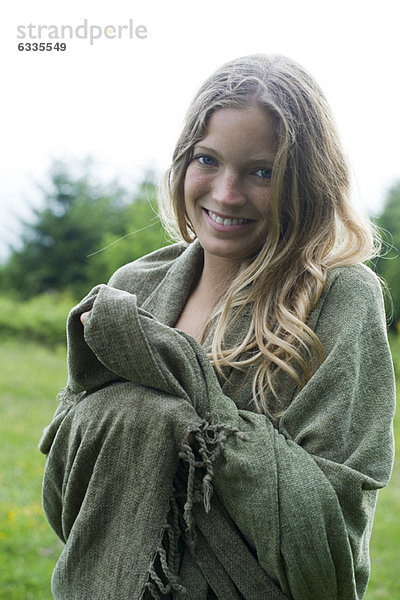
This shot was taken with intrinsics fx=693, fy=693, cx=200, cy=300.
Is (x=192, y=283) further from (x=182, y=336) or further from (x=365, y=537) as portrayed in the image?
(x=365, y=537)

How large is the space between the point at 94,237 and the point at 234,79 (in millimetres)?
14342

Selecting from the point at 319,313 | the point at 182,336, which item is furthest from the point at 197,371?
the point at 319,313

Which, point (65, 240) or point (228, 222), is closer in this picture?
point (228, 222)

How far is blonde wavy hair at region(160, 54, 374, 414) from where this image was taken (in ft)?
6.09

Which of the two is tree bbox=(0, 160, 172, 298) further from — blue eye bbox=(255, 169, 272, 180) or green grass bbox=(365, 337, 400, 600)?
blue eye bbox=(255, 169, 272, 180)

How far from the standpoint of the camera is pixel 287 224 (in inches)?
78.2

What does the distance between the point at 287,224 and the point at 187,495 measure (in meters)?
0.80

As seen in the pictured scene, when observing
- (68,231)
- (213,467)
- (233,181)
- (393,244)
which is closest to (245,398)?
(213,467)

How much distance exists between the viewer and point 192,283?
228cm

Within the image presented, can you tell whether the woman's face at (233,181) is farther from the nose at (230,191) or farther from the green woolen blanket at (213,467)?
the green woolen blanket at (213,467)

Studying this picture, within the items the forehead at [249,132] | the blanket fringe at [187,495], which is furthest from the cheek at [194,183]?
the blanket fringe at [187,495]

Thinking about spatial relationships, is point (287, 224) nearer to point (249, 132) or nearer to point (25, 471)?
point (249, 132)

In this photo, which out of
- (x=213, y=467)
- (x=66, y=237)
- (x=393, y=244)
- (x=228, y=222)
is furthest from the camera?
(x=66, y=237)

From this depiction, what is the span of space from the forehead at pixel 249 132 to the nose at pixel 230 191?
0.07 metres
